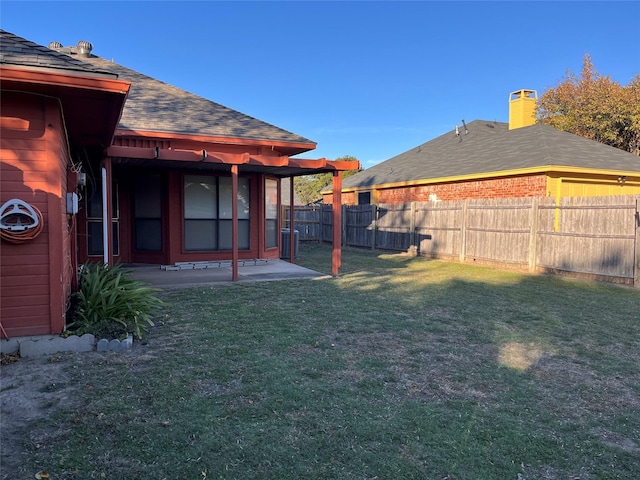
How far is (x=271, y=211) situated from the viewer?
1173cm

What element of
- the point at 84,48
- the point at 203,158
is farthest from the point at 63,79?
the point at 84,48

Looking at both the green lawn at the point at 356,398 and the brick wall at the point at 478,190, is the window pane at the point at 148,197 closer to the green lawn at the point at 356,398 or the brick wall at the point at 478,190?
the green lawn at the point at 356,398

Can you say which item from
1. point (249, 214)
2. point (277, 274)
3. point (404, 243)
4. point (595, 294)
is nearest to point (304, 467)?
point (277, 274)

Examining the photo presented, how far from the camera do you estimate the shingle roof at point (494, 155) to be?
44.5 ft

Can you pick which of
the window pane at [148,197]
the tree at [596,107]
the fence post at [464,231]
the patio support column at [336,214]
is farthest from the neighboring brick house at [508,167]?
the window pane at [148,197]

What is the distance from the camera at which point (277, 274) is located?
9688 mm

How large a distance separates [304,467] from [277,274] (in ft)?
23.4

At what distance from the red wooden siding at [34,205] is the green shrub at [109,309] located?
361mm

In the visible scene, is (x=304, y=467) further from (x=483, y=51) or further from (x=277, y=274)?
(x=483, y=51)

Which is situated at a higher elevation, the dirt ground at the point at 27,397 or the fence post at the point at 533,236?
the fence post at the point at 533,236

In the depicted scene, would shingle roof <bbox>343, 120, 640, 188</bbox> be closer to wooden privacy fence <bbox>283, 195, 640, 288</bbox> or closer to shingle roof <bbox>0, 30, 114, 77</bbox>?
wooden privacy fence <bbox>283, 195, 640, 288</bbox>

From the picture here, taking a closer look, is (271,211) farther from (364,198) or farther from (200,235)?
(364,198)

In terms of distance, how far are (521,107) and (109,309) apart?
18469 mm

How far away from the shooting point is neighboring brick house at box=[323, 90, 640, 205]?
42.6ft
